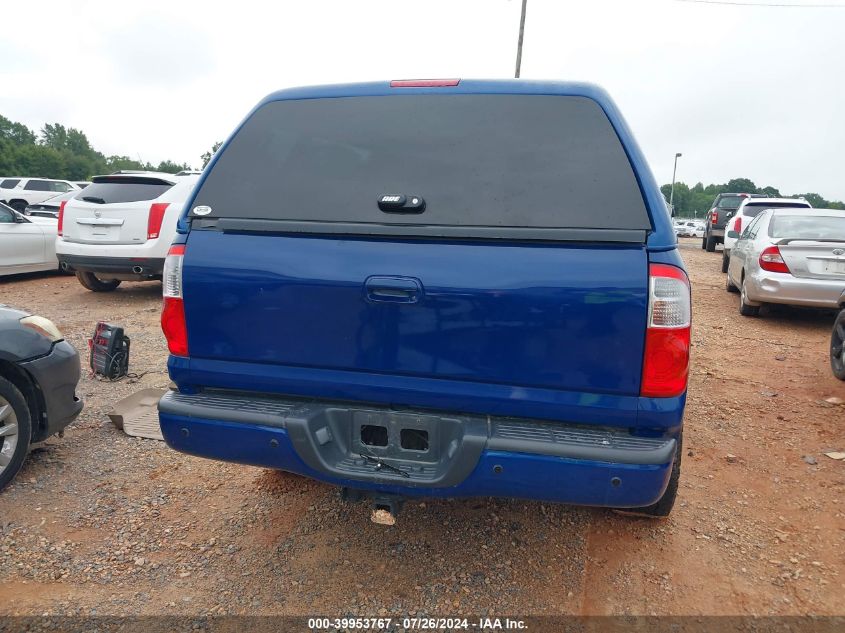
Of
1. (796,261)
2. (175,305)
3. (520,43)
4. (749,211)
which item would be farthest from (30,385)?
(520,43)

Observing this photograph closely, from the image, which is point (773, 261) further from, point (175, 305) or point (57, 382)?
point (57, 382)

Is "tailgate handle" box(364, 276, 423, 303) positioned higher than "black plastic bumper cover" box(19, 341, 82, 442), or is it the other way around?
"tailgate handle" box(364, 276, 423, 303)

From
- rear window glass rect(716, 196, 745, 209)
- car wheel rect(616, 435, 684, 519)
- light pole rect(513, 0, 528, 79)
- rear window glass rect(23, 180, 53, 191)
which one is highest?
light pole rect(513, 0, 528, 79)

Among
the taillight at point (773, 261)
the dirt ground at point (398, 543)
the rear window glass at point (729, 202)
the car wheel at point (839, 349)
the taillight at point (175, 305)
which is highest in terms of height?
the rear window glass at point (729, 202)

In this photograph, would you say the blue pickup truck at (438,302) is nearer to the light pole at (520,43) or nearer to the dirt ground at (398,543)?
the dirt ground at (398,543)

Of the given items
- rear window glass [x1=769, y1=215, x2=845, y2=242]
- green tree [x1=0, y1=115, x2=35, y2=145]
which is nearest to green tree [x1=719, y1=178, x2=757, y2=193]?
rear window glass [x1=769, y1=215, x2=845, y2=242]

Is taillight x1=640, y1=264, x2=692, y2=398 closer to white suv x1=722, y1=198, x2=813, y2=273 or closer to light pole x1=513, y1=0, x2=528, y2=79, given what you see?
white suv x1=722, y1=198, x2=813, y2=273

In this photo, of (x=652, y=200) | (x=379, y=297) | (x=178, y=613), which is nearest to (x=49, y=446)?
(x=178, y=613)

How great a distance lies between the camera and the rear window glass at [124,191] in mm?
7887

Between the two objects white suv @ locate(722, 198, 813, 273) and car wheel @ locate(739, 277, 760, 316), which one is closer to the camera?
car wheel @ locate(739, 277, 760, 316)

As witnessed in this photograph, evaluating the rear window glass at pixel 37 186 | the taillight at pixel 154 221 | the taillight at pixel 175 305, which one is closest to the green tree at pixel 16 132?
the rear window glass at pixel 37 186

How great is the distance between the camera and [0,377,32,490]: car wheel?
3199 millimetres

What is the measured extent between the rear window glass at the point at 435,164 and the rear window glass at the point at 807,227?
634 cm

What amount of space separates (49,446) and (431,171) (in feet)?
10.6
